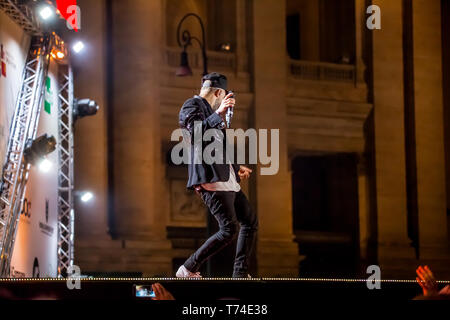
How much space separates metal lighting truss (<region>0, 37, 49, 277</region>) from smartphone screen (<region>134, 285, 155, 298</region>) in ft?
26.2

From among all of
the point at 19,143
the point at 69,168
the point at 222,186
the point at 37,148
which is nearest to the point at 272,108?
the point at 69,168

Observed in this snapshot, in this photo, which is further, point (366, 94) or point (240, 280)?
point (366, 94)

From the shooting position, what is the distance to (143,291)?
6.70 metres

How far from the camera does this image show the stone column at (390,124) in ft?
94.6

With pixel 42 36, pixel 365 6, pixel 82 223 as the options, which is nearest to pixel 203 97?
pixel 42 36

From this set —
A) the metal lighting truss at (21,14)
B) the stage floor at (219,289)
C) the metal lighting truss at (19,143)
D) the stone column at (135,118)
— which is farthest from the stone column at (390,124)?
the stage floor at (219,289)

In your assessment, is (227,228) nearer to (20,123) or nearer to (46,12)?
(20,123)

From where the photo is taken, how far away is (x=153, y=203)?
2581 centimetres

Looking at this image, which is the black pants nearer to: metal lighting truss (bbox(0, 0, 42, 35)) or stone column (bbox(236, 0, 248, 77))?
metal lighting truss (bbox(0, 0, 42, 35))

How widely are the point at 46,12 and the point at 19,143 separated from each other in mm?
2468

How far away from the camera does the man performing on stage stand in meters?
8.93

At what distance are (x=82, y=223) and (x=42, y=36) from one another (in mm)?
8912

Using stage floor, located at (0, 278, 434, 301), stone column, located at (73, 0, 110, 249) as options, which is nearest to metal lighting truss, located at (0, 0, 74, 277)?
stone column, located at (73, 0, 110, 249)

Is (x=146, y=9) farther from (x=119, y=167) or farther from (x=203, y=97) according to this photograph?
(x=203, y=97)
